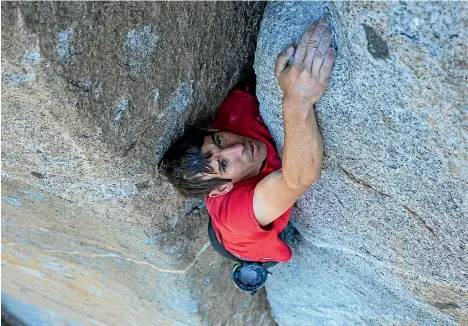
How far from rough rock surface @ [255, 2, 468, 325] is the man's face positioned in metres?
0.08

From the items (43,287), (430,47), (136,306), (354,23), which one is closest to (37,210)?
(136,306)

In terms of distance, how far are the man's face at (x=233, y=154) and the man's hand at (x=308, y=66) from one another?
28cm

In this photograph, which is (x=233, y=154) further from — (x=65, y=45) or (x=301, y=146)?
(x=65, y=45)

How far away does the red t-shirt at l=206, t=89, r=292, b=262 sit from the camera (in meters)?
1.31

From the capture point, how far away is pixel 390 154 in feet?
3.50

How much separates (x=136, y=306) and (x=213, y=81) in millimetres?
1082

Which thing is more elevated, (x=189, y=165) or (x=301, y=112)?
(x=301, y=112)

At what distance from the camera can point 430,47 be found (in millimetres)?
849

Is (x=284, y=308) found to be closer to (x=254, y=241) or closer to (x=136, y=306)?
(x=136, y=306)

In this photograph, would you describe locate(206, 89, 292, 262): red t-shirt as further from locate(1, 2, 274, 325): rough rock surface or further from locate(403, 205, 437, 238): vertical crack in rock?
locate(403, 205, 437, 238): vertical crack in rock

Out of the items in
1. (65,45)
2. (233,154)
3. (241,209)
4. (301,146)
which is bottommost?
(241,209)

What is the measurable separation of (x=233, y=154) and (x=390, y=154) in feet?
1.30

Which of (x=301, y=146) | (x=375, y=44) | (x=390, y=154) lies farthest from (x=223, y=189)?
(x=375, y=44)

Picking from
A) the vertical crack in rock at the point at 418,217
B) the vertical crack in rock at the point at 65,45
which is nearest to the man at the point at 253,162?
the vertical crack in rock at the point at 418,217
